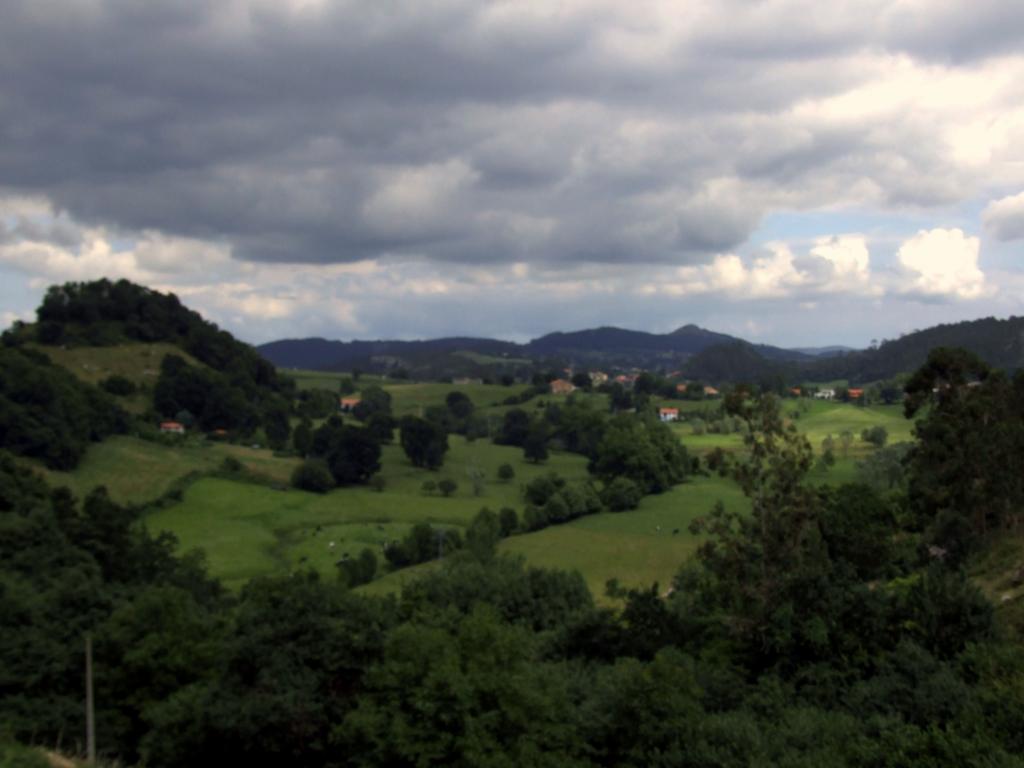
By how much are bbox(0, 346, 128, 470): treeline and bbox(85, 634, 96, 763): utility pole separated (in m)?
46.2

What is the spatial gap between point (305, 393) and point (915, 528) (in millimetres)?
90636

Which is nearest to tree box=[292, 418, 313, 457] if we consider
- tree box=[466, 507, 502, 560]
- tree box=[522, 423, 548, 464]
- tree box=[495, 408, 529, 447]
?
tree box=[522, 423, 548, 464]

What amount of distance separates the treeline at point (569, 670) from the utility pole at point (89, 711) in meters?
0.34

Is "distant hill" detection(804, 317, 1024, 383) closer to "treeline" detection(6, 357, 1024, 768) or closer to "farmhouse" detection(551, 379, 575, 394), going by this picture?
"farmhouse" detection(551, 379, 575, 394)

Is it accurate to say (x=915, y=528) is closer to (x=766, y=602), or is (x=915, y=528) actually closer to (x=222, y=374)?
(x=766, y=602)

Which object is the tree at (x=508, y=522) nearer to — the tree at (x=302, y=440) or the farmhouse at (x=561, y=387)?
the tree at (x=302, y=440)

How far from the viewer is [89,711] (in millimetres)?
20281

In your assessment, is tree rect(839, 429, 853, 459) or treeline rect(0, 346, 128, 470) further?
tree rect(839, 429, 853, 459)

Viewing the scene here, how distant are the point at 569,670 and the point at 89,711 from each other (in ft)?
35.1

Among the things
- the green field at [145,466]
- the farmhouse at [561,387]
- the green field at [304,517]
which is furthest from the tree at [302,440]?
the farmhouse at [561,387]

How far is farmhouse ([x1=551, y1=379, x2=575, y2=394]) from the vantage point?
13677 cm

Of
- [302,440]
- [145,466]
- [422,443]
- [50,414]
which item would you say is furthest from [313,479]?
[50,414]

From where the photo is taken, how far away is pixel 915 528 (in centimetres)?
3616

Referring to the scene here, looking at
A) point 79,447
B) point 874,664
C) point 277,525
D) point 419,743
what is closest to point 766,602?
point 874,664
